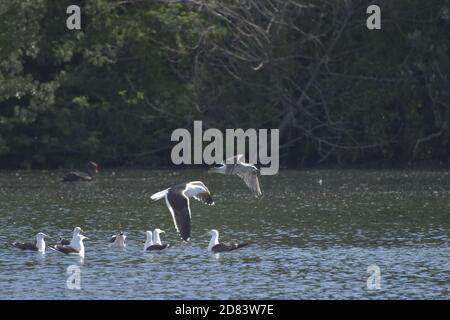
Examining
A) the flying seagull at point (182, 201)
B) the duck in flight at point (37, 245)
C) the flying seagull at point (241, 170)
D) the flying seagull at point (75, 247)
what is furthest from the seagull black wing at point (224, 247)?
the duck in flight at point (37, 245)

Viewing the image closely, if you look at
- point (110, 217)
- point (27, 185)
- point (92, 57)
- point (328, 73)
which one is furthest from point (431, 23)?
point (110, 217)

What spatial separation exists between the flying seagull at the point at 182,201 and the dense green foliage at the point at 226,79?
2343cm

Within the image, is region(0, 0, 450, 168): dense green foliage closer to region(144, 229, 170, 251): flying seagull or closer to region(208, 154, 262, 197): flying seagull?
region(208, 154, 262, 197): flying seagull

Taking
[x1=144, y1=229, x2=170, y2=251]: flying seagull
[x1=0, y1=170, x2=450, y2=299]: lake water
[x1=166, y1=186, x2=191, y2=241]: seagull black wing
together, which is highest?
[x1=166, y1=186, x2=191, y2=241]: seagull black wing

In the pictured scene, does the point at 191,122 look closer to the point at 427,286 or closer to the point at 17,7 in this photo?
the point at 17,7

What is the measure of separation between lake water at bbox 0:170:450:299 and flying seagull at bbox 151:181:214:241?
845 mm

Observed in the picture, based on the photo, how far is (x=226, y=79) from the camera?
52.0 meters

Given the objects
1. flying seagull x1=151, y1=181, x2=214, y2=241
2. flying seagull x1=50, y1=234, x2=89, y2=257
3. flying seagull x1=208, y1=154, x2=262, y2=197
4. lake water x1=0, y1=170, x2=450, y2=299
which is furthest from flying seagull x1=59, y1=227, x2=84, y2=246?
flying seagull x1=208, y1=154, x2=262, y2=197

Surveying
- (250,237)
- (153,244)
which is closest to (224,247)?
(153,244)

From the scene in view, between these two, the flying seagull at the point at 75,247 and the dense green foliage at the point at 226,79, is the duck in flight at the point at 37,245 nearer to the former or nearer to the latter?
the flying seagull at the point at 75,247

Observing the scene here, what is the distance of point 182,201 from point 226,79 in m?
26.6

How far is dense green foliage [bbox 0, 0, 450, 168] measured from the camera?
49875 millimetres

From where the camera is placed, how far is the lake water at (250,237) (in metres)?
23.7

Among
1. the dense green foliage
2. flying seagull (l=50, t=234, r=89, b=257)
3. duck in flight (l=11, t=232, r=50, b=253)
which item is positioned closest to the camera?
flying seagull (l=50, t=234, r=89, b=257)
